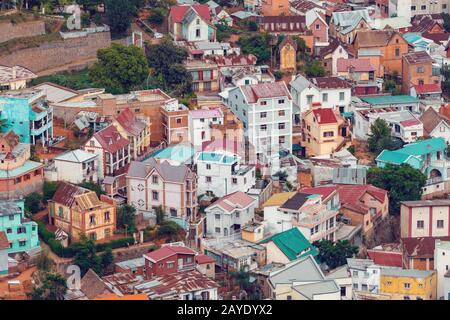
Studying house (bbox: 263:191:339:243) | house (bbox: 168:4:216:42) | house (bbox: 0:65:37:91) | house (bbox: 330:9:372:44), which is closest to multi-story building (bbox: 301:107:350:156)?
house (bbox: 263:191:339:243)

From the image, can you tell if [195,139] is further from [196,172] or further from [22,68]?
[22,68]

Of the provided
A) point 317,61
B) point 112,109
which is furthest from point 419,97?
point 112,109

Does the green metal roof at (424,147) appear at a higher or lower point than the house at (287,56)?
lower

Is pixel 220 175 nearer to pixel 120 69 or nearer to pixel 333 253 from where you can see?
pixel 333 253

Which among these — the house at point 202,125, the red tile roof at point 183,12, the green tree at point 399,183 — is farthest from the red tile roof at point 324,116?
the red tile roof at point 183,12

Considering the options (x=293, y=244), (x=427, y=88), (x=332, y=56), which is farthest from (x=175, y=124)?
(x=427, y=88)

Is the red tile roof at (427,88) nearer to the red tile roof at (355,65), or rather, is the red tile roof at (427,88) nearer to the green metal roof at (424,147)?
the red tile roof at (355,65)

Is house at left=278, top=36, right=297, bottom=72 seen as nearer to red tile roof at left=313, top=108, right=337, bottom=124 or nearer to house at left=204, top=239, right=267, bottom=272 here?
red tile roof at left=313, top=108, right=337, bottom=124
